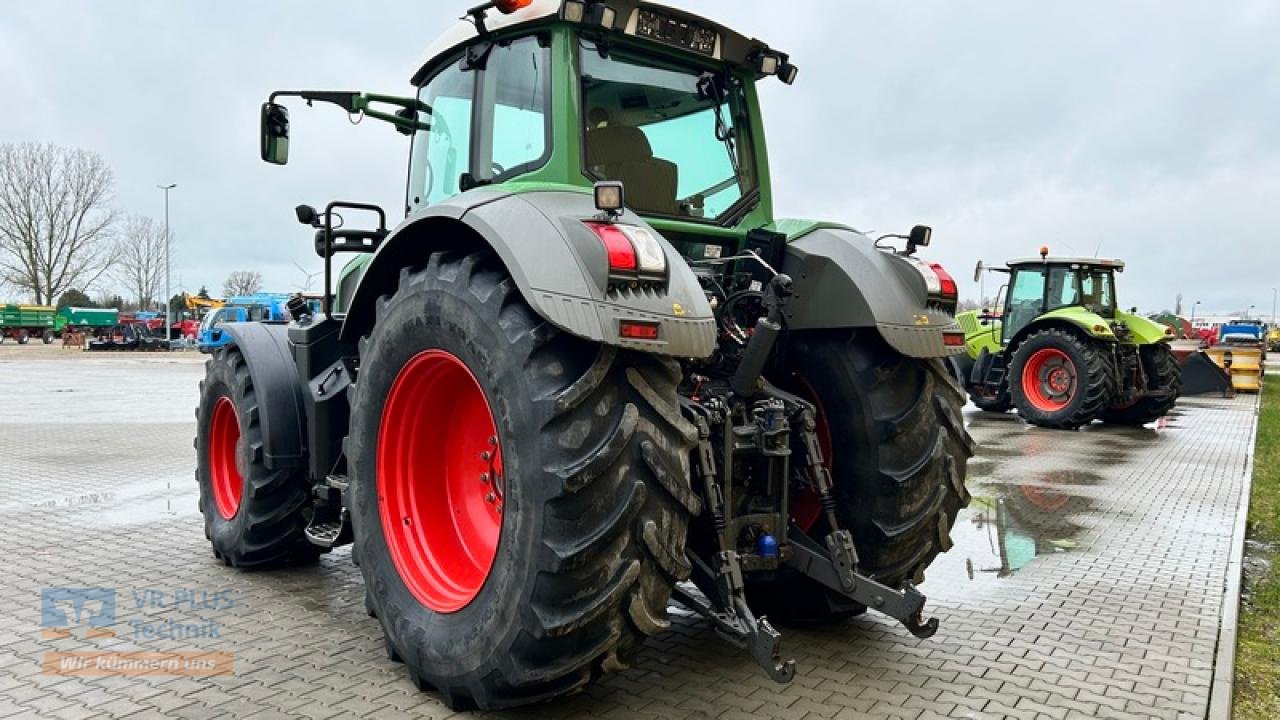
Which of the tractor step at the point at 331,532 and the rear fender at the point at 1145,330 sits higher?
the rear fender at the point at 1145,330

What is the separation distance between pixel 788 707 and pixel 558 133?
246 cm

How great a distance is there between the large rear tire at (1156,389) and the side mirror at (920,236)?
12363mm

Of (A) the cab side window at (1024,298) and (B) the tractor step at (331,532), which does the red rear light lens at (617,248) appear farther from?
(A) the cab side window at (1024,298)

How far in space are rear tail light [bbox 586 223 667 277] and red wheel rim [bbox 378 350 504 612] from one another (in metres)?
0.96

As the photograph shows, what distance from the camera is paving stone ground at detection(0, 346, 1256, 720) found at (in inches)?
135

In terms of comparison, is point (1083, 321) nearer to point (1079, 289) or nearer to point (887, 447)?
point (1079, 289)

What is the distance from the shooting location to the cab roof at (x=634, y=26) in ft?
12.3

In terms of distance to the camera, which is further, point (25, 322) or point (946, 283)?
point (25, 322)

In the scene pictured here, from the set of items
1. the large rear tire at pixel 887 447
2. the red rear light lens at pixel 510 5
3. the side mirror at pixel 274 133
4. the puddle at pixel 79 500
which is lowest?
the puddle at pixel 79 500

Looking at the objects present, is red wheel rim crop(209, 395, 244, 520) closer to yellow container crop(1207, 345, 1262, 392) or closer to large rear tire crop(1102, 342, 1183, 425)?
large rear tire crop(1102, 342, 1183, 425)

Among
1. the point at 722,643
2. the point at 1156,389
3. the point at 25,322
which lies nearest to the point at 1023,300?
the point at 1156,389

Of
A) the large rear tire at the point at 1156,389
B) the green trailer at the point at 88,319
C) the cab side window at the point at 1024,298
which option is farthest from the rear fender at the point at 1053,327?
the green trailer at the point at 88,319

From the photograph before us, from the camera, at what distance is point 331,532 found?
4.63 meters

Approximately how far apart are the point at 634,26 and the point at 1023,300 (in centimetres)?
1353
